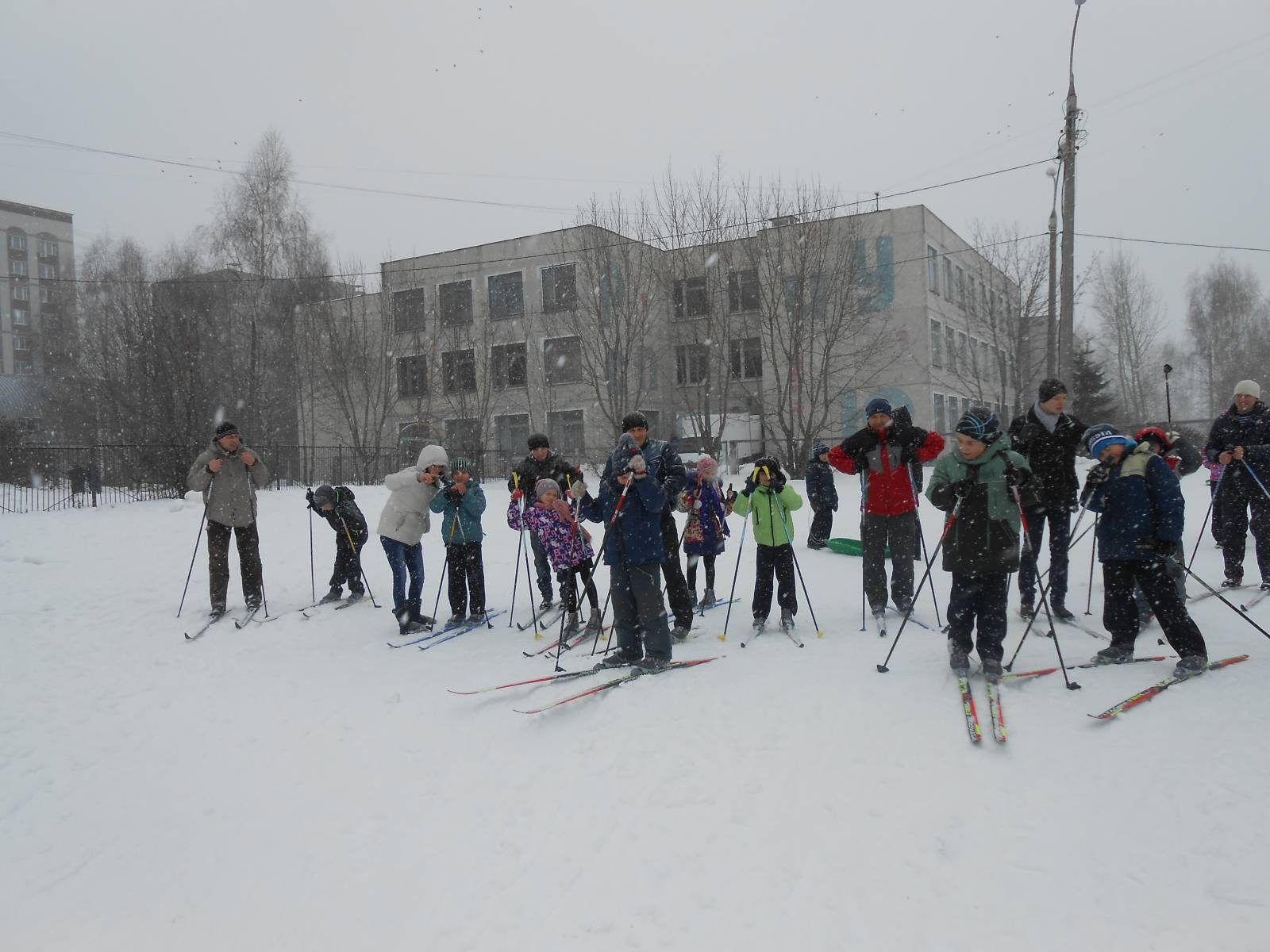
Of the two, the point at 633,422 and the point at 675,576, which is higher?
the point at 633,422

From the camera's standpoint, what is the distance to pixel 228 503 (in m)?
8.40

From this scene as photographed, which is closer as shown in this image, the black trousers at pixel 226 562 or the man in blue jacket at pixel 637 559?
the man in blue jacket at pixel 637 559

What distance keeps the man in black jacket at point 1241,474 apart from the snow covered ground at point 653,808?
925mm

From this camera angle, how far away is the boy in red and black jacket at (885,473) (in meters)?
6.44

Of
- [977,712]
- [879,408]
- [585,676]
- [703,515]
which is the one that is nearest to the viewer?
[977,712]

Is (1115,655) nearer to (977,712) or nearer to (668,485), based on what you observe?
(977,712)

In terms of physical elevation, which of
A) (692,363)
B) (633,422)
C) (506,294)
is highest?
(506,294)

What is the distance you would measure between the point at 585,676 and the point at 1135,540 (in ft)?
12.4

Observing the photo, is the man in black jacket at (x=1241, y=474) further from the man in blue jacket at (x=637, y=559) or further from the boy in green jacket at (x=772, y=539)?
the man in blue jacket at (x=637, y=559)

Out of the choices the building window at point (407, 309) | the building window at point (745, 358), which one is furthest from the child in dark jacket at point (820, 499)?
the building window at point (407, 309)

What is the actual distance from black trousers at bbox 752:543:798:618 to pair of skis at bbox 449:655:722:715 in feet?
3.15

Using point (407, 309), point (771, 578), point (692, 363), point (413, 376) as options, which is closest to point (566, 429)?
point (413, 376)

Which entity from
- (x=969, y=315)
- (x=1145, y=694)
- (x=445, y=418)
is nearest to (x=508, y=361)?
(x=445, y=418)

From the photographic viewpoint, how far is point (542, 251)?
33500 millimetres
